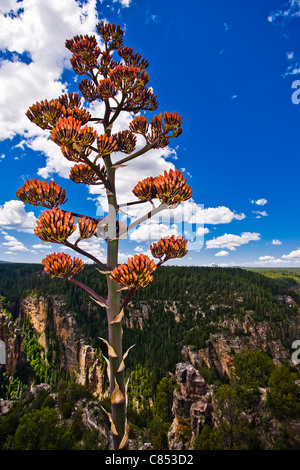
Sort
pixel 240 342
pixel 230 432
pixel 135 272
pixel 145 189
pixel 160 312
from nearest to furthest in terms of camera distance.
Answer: pixel 135 272, pixel 145 189, pixel 230 432, pixel 240 342, pixel 160 312

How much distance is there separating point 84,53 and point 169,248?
4325 mm

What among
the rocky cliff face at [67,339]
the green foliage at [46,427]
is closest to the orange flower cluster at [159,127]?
the green foliage at [46,427]

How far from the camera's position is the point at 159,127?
420cm

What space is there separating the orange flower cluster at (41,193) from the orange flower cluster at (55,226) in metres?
0.48

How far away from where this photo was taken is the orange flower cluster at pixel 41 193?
361 centimetres

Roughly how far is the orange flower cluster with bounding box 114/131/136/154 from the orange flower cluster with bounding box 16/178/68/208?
178 centimetres

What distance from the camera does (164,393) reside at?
206 feet

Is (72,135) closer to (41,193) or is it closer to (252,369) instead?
(41,193)

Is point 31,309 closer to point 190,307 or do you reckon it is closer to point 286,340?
point 190,307

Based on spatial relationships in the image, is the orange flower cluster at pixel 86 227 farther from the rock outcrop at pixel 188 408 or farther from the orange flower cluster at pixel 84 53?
the rock outcrop at pixel 188 408

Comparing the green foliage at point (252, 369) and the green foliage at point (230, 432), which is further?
the green foliage at point (252, 369)

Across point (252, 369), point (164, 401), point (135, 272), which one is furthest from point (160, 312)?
point (135, 272)

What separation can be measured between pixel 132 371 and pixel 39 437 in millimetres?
83752
